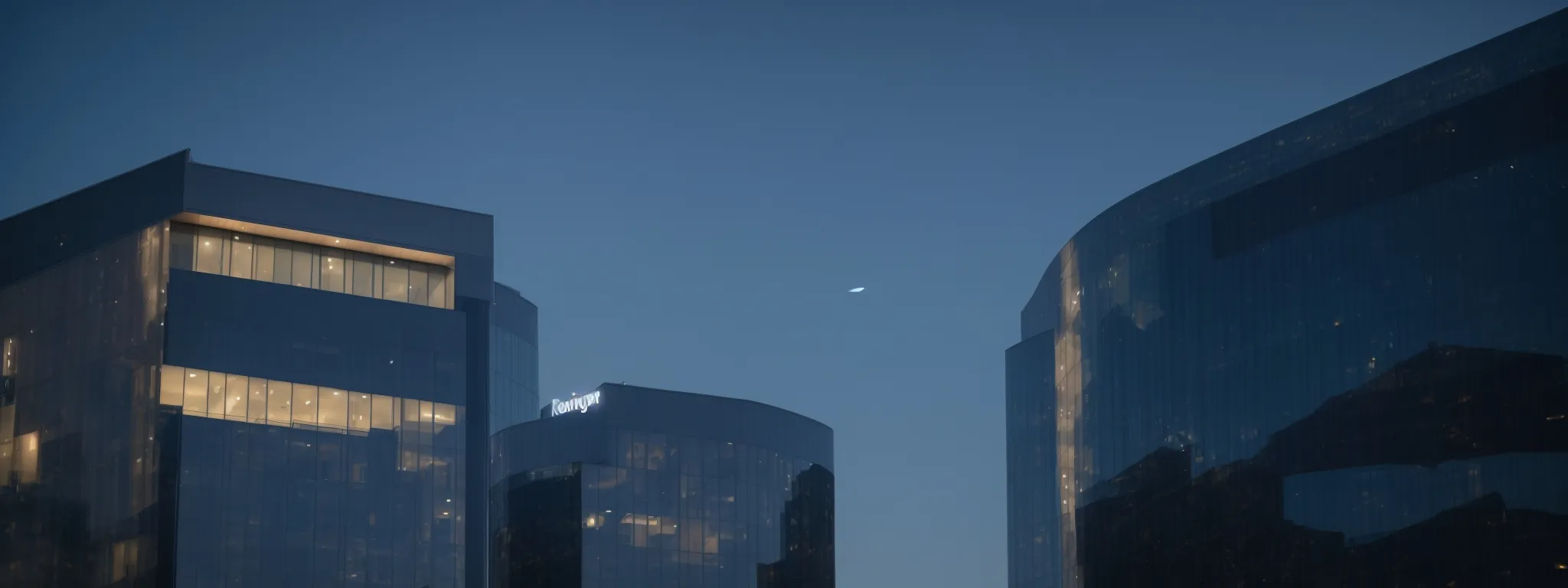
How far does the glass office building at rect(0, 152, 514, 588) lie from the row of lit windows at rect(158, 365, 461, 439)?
101 millimetres

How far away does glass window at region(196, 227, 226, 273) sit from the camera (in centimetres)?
10538

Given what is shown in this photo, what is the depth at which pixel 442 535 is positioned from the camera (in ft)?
354

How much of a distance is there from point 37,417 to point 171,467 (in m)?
13.8

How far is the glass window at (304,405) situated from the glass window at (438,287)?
1105cm

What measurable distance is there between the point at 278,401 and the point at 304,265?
9244 mm

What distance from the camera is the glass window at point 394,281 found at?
111 metres

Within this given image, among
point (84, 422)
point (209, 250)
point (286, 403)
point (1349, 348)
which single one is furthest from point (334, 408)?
point (1349, 348)

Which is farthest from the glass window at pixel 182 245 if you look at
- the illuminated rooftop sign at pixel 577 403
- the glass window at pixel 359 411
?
the illuminated rooftop sign at pixel 577 403

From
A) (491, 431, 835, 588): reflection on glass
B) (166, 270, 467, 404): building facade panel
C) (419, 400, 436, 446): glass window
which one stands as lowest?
(491, 431, 835, 588): reflection on glass

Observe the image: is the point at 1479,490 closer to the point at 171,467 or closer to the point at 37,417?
the point at 171,467

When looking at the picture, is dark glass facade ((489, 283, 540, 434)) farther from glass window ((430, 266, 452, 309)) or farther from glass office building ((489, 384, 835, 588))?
glass window ((430, 266, 452, 309))

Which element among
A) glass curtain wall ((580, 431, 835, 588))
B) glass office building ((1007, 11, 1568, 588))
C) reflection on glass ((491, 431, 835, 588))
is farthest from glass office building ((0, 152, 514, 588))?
glass office building ((1007, 11, 1568, 588))

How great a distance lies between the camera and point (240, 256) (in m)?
107

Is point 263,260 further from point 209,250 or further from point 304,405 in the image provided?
point 304,405
